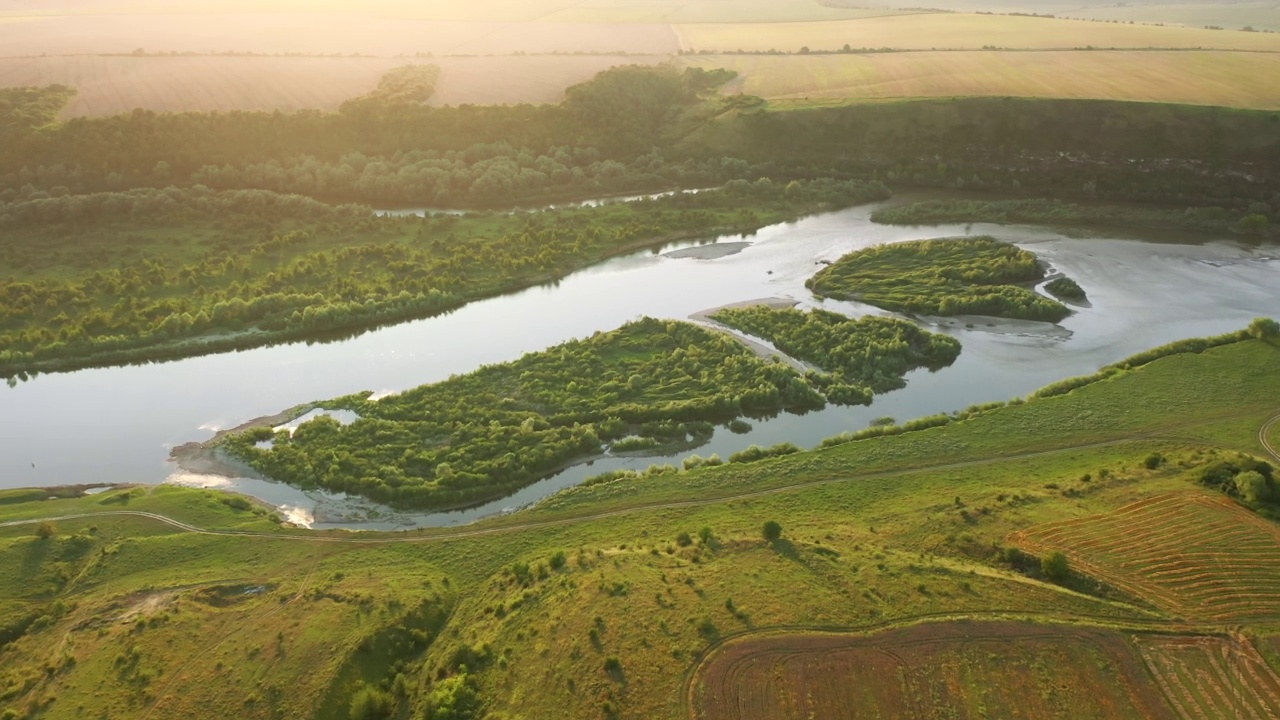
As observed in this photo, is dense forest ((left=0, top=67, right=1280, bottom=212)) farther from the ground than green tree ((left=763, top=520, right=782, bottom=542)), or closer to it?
farther from the ground

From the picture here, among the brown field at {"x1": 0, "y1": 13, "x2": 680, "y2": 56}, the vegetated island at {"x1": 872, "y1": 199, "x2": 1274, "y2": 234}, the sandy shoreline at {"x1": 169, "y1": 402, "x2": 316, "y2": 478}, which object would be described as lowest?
the sandy shoreline at {"x1": 169, "y1": 402, "x2": 316, "y2": 478}

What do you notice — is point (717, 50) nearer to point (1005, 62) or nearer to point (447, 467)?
point (1005, 62)

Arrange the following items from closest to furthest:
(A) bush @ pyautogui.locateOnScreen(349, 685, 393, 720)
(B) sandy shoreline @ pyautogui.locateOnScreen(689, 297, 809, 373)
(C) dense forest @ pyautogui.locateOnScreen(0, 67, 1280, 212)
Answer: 1. (A) bush @ pyautogui.locateOnScreen(349, 685, 393, 720)
2. (B) sandy shoreline @ pyautogui.locateOnScreen(689, 297, 809, 373)
3. (C) dense forest @ pyautogui.locateOnScreen(0, 67, 1280, 212)

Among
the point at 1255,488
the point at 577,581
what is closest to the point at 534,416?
the point at 577,581

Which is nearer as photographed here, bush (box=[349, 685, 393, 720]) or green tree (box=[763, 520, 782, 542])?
bush (box=[349, 685, 393, 720])

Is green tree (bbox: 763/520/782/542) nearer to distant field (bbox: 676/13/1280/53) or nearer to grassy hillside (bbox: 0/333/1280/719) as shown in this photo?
grassy hillside (bbox: 0/333/1280/719)

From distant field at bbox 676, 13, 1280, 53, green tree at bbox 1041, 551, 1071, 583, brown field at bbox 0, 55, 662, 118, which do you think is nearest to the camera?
green tree at bbox 1041, 551, 1071, 583

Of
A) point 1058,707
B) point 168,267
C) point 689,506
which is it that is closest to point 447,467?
point 689,506

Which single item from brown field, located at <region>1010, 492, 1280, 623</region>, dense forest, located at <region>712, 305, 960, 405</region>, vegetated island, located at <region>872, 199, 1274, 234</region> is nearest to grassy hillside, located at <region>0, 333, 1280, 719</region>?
brown field, located at <region>1010, 492, 1280, 623</region>
